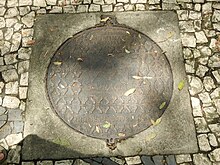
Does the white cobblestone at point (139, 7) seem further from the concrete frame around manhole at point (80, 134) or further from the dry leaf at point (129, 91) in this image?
the dry leaf at point (129, 91)

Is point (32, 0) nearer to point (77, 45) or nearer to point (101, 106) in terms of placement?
point (77, 45)

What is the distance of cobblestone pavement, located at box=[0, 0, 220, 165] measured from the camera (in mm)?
3328

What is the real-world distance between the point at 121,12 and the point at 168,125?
1639 mm

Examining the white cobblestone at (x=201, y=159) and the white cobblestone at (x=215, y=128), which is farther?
the white cobblestone at (x=215, y=128)

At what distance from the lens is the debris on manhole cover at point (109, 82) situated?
11.5 feet

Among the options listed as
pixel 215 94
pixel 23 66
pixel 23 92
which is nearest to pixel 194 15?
pixel 215 94

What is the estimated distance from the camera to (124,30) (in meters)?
4.07

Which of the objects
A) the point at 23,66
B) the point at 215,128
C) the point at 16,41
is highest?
the point at 16,41

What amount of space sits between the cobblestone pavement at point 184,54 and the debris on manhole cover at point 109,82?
315 millimetres

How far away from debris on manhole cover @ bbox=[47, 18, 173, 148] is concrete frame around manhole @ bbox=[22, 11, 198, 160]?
77mm

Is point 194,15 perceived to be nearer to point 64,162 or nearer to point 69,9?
point 69,9

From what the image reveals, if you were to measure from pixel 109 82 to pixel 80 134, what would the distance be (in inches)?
27.5

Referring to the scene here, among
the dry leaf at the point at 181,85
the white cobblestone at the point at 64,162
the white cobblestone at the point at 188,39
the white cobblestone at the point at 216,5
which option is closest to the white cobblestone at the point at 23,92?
the white cobblestone at the point at 64,162

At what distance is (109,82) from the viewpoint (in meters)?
3.73
